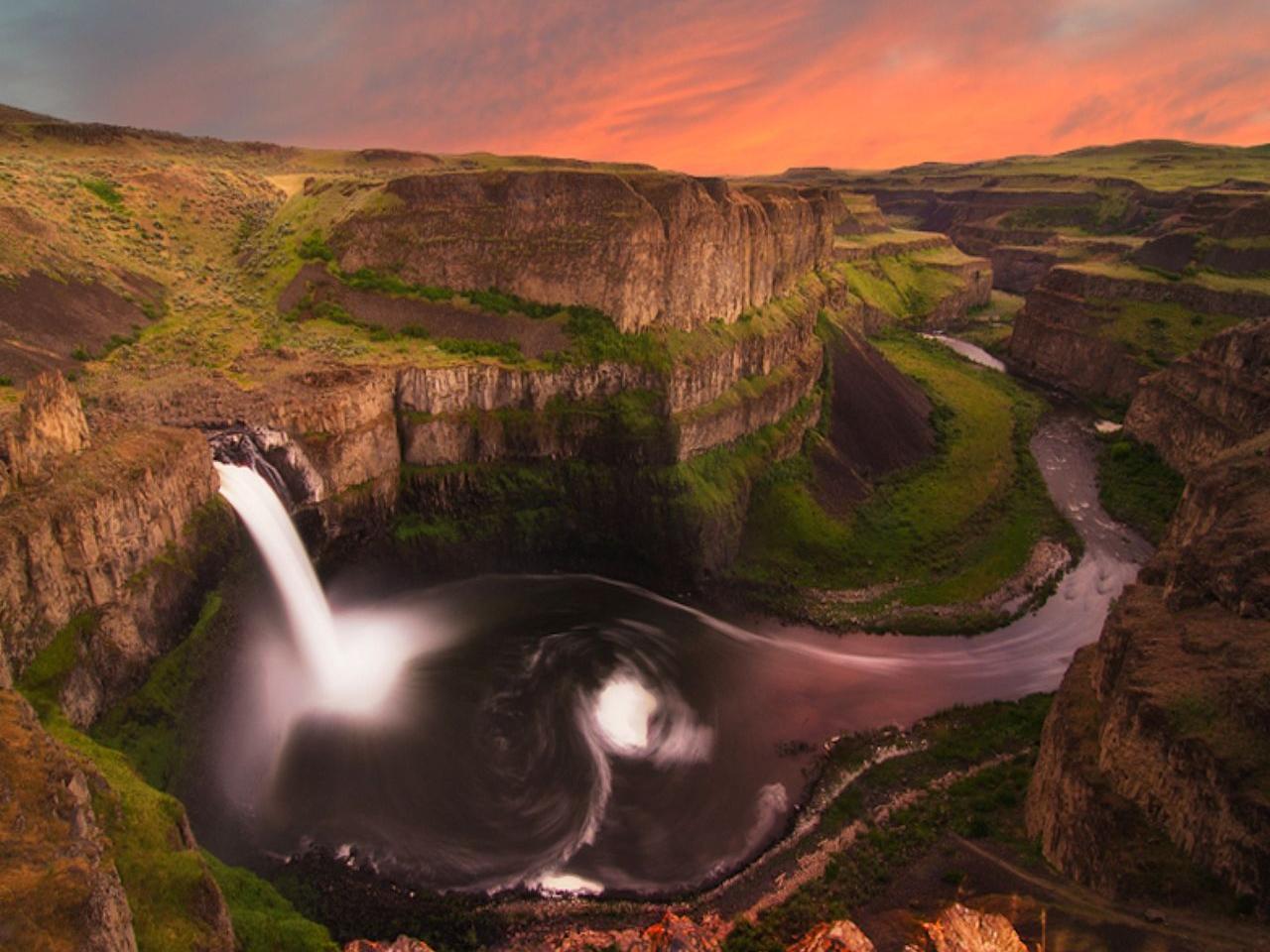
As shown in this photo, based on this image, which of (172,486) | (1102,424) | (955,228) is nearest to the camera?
(172,486)

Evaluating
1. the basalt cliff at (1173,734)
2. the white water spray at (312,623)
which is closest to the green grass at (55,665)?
the white water spray at (312,623)

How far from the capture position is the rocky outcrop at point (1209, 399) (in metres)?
45.1

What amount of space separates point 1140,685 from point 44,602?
2988 centimetres

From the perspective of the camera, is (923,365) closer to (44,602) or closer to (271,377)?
(271,377)

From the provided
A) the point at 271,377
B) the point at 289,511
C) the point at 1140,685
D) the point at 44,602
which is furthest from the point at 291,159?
the point at 1140,685

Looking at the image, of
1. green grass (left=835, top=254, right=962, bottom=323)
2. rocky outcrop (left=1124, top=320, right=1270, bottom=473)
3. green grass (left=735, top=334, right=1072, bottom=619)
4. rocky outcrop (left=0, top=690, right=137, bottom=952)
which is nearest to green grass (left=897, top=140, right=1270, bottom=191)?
green grass (left=835, top=254, right=962, bottom=323)

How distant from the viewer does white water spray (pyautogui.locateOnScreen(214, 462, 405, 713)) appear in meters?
29.8

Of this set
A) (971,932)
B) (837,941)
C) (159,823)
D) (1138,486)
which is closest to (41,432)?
(159,823)

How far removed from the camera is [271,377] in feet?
119

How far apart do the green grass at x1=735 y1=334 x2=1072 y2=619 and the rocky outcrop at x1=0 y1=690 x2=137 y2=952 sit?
30.8m

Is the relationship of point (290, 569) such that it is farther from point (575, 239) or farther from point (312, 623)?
point (575, 239)

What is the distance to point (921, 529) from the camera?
4394cm

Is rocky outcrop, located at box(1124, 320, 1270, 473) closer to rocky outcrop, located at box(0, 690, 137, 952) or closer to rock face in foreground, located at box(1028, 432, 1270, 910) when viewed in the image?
rock face in foreground, located at box(1028, 432, 1270, 910)

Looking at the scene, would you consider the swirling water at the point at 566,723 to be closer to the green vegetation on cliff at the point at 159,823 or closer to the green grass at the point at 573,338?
the green vegetation on cliff at the point at 159,823
